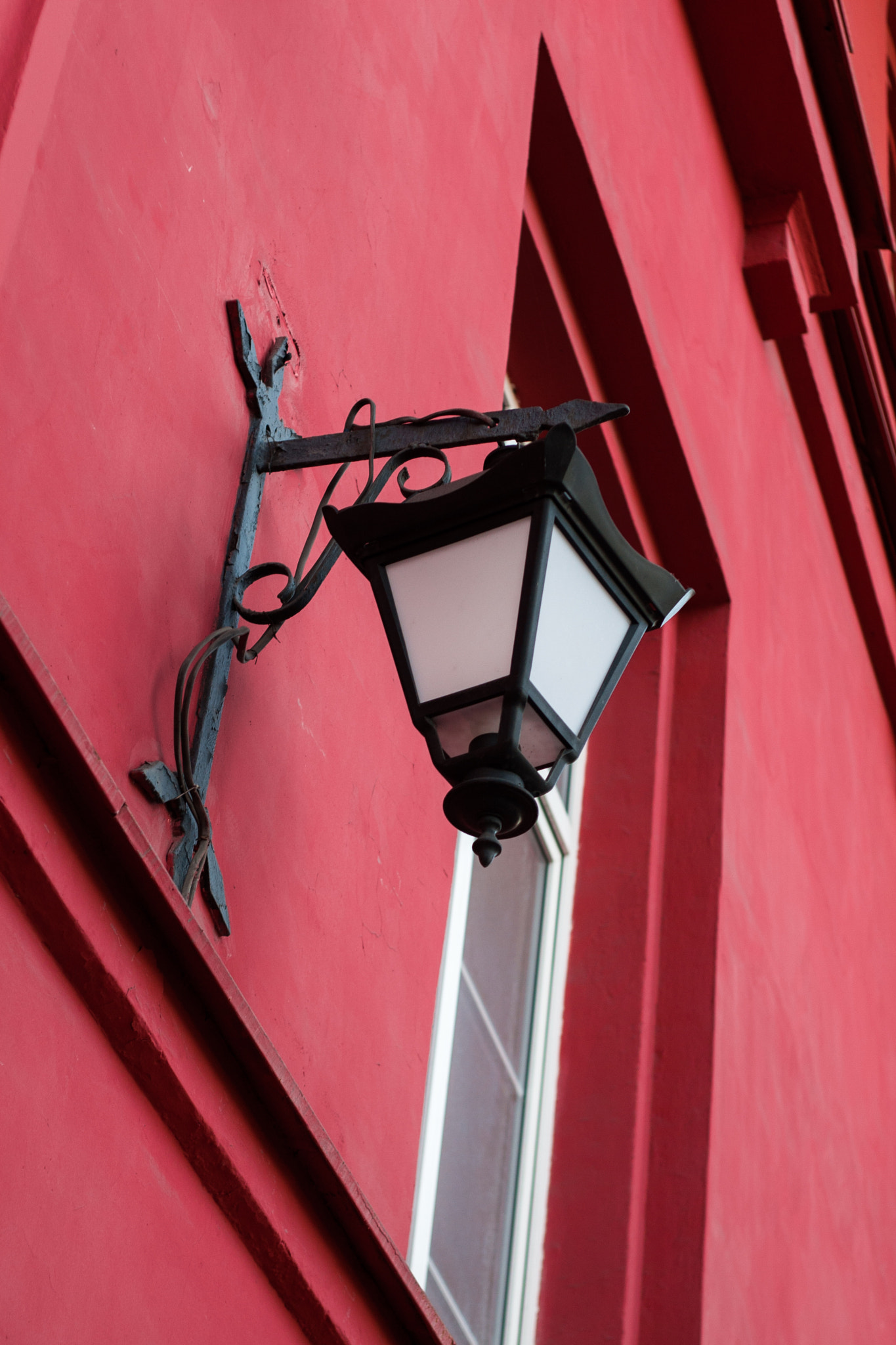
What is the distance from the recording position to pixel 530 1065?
4133 millimetres

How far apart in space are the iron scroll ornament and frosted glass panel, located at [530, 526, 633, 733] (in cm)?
18

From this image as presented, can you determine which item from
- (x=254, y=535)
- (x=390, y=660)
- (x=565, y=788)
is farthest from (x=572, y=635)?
(x=565, y=788)

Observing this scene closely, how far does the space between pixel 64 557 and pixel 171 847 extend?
375mm

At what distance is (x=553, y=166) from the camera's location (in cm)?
444

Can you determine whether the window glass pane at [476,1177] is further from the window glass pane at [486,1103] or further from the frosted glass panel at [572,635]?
the frosted glass panel at [572,635]

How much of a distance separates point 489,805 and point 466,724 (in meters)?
0.11

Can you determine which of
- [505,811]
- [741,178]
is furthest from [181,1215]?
[741,178]

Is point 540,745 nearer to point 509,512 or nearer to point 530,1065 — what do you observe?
point 509,512

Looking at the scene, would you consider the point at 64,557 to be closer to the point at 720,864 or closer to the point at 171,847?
the point at 171,847

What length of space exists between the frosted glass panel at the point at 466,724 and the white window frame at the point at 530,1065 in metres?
1.18

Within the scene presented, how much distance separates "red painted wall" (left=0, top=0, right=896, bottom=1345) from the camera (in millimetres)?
1886

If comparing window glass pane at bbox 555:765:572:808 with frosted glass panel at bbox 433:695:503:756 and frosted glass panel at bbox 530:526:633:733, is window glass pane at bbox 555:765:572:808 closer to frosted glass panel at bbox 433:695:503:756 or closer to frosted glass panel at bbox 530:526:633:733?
frosted glass panel at bbox 530:526:633:733

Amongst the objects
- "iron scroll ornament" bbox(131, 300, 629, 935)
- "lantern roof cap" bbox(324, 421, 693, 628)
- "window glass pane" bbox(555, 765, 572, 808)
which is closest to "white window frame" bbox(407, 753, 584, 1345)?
"window glass pane" bbox(555, 765, 572, 808)

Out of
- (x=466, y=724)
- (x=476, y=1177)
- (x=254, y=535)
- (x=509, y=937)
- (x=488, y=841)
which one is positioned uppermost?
(x=254, y=535)
